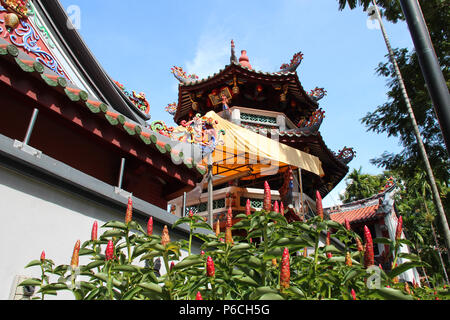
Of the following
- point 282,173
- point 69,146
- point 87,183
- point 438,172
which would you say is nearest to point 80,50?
point 69,146

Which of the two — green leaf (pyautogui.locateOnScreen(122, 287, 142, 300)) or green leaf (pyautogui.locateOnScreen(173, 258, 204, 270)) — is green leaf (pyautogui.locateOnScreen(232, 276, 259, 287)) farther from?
green leaf (pyautogui.locateOnScreen(122, 287, 142, 300))

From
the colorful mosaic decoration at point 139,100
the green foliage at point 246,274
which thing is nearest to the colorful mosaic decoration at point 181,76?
the colorful mosaic decoration at point 139,100

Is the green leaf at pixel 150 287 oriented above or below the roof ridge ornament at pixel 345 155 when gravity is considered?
below

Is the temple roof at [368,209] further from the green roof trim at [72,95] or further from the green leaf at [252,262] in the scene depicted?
the green leaf at [252,262]

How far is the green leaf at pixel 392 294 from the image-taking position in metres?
1.35

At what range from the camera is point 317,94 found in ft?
58.1

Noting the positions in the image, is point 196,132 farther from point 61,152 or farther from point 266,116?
point 266,116

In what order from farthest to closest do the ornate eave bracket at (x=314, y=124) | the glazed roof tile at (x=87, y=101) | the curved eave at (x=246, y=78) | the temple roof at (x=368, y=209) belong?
the temple roof at (x=368, y=209)
the curved eave at (x=246, y=78)
the ornate eave bracket at (x=314, y=124)
the glazed roof tile at (x=87, y=101)

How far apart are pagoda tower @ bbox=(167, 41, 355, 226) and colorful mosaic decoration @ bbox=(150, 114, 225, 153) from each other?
20.3 feet

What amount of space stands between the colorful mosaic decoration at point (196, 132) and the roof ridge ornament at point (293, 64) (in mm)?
9990

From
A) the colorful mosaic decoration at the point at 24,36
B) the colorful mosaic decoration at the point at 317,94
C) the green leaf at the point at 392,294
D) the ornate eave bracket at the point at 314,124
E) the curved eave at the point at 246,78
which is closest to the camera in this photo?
the green leaf at the point at 392,294

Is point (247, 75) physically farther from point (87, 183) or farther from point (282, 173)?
point (87, 183)
